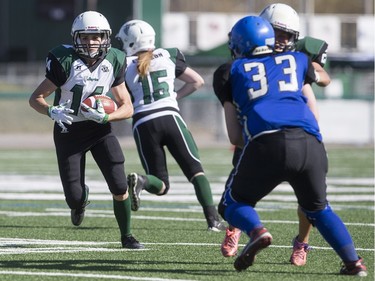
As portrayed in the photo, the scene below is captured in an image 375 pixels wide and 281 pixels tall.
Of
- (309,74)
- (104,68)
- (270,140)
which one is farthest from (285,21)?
(104,68)

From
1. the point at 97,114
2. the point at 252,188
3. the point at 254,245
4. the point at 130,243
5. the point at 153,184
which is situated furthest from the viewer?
the point at 153,184

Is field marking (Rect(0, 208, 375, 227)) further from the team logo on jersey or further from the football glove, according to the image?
the team logo on jersey

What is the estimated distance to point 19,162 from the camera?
54.4 ft

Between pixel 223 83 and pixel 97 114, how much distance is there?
1332mm

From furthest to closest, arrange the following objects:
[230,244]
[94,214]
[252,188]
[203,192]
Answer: [94,214] → [203,192] → [230,244] → [252,188]

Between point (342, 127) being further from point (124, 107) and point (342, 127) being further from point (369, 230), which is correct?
point (124, 107)

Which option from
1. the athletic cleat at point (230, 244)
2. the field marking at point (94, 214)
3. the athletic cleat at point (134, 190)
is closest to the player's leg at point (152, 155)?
the athletic cleat at point (134, 190)

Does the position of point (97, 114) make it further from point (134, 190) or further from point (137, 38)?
point (137, 38)

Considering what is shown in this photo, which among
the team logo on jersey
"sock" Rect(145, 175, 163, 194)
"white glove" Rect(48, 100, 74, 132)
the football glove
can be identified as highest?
the football glove

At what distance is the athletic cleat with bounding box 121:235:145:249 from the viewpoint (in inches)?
276

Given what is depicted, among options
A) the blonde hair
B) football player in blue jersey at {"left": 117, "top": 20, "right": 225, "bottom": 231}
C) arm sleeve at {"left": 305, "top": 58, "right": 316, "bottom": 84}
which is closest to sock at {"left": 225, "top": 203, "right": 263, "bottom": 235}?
arm sleeve at {"left": 305, "top": 58, "right": 316, "bottom": 84}

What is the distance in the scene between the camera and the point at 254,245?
5523 mm

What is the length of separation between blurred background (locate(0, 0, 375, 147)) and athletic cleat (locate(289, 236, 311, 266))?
15882mm

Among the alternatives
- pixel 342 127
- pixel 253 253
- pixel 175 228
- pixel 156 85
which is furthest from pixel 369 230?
pixel 342 127
